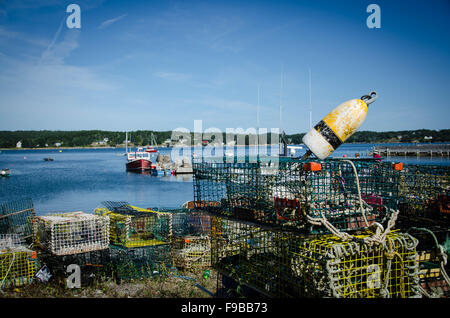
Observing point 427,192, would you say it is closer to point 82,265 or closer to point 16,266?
point 82,265

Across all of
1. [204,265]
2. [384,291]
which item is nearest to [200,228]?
[204,265]

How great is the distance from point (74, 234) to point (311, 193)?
504 cm

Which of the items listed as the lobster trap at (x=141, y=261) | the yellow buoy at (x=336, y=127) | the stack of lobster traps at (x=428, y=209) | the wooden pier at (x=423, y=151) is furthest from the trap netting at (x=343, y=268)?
the wooden pier at (x=423, y=151)

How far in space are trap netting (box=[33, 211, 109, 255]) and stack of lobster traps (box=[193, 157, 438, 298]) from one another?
3.09 metres

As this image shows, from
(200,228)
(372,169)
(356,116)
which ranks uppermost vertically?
(356,116)

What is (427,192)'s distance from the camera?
4.34 meters

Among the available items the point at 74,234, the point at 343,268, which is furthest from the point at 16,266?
the point at 343,268

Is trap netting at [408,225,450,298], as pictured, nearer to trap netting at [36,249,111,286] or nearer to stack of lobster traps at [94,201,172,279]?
stack of lobster traps at [94,201,172,279]

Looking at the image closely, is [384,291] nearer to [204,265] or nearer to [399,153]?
[204,265]

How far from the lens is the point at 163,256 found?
6863 millimetres
